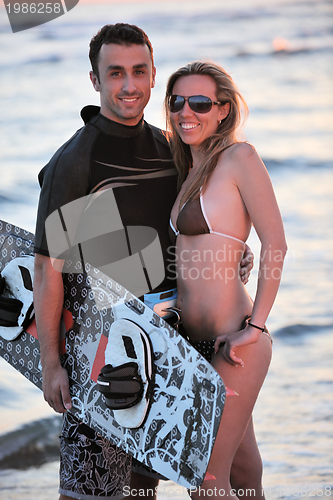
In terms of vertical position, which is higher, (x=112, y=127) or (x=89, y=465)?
(x=112, y=127)

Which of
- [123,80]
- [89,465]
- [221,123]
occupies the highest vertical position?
[123,80]

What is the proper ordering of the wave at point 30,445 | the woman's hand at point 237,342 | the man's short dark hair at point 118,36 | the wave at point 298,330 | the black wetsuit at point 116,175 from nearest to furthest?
1. the woman's hand at point 237,342
2. the black wetsuit at point 116,175
3. the man's short dark hair at point 118,36
4. the wave at point 30,445
5. the wave at point 298,330

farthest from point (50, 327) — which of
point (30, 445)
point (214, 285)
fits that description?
point (30, 445)

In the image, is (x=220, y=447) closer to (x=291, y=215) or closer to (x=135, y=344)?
(x=135, y=344)

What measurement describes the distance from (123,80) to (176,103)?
244 millimetres

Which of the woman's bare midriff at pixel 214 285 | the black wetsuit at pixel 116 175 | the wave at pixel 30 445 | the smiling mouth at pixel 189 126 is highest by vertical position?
the smiling mouth at pixel 189 126

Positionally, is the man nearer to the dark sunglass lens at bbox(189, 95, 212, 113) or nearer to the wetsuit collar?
the wetsuit collar

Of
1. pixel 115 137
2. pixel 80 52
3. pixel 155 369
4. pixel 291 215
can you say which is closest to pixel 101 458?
pixel 155 369

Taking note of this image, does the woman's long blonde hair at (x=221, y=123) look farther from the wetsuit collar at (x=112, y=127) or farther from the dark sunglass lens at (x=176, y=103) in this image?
the wetsuit collar at (x=112, y=127)

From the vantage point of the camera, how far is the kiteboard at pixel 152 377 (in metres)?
2.03

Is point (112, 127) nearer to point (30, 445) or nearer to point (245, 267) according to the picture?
point (245, 267)

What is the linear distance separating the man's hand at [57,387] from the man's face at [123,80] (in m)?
1.11

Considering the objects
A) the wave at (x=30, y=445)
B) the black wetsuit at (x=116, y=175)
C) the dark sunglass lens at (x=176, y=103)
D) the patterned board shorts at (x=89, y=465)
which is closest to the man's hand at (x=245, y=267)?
the black wetsuit at (x=116, y=175)

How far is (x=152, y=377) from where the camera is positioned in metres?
2.18
